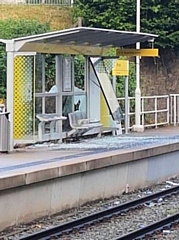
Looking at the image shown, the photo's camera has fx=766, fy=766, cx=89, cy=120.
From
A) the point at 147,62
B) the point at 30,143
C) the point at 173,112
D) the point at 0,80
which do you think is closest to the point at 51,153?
the point at 30,143

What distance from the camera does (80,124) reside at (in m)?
19.7

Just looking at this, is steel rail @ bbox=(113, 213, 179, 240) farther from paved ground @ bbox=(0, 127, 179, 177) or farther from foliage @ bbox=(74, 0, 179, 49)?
foliage @ bbox=(74, 0, 179, 49)

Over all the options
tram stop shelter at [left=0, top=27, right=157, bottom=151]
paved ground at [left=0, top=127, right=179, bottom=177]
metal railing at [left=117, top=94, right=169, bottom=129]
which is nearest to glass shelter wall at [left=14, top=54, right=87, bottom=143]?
tram stop shelter at [left=0, top=27, right=157, bottom=151]

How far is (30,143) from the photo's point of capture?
17719 millimetres

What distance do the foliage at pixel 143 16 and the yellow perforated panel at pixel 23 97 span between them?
15981 mm

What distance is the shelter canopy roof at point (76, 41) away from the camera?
16.6 m

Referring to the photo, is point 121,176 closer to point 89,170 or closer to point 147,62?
point 89,170

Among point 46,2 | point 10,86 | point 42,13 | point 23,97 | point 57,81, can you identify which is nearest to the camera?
point 10,86

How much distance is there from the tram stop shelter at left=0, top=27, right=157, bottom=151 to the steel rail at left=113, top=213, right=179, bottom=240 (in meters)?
5.47

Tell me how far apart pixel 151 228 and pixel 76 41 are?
797 cm

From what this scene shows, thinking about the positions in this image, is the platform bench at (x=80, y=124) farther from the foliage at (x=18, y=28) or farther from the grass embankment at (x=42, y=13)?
the grass embankment at (x=42, y=13)

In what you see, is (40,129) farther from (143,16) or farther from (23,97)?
(143,16)

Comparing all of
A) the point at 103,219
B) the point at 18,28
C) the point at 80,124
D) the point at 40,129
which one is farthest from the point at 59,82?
the point at 18,28

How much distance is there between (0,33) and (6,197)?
1707 centimetres
